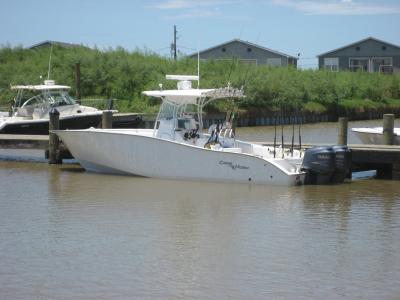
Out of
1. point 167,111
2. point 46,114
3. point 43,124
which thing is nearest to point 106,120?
point 167,111

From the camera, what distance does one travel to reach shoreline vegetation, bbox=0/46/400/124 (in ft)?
154

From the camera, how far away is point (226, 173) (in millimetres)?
20453

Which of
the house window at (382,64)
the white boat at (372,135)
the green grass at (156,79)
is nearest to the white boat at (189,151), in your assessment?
the white boat at (372,135)

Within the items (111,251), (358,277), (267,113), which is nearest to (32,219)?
(111,251)

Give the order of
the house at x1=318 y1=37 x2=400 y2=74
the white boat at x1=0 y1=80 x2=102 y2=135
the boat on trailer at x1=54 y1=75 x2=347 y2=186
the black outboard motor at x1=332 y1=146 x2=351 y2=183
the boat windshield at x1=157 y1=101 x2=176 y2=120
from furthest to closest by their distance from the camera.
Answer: the house at x1=318 y1=37 x2=400 y2=74, the white boat at x1=0 y1=80 x2=102 y2=135, the boat windshield at x1=157 y1=101 x2=176 y2=120, the black outboard motor at x1=332 y1=146 x2=351 y2=183, the boat on trailer at x1=54 y1=75 x2=347 y2=186

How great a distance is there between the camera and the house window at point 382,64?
8399 cm

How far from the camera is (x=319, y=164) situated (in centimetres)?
2053

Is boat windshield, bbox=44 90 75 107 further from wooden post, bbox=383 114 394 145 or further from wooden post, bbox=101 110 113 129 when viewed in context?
wooden post, bbox=383 114 394 145

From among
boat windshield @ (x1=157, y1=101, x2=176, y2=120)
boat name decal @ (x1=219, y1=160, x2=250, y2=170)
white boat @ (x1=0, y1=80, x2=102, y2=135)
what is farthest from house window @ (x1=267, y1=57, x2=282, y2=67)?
boat name decal @ (x1=219, y1=160, x2=250, y2=170)

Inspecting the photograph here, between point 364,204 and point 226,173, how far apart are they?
360 centimetres

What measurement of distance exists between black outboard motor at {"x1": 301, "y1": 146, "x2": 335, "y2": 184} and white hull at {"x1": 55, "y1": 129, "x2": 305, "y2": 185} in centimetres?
32

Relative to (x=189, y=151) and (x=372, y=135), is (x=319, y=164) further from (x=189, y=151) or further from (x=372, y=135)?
(x=372, y=135)

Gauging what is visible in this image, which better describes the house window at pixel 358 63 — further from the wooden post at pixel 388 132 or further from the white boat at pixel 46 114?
the wooden post at pixel 388 132

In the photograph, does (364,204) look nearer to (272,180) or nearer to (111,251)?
(272,180)
